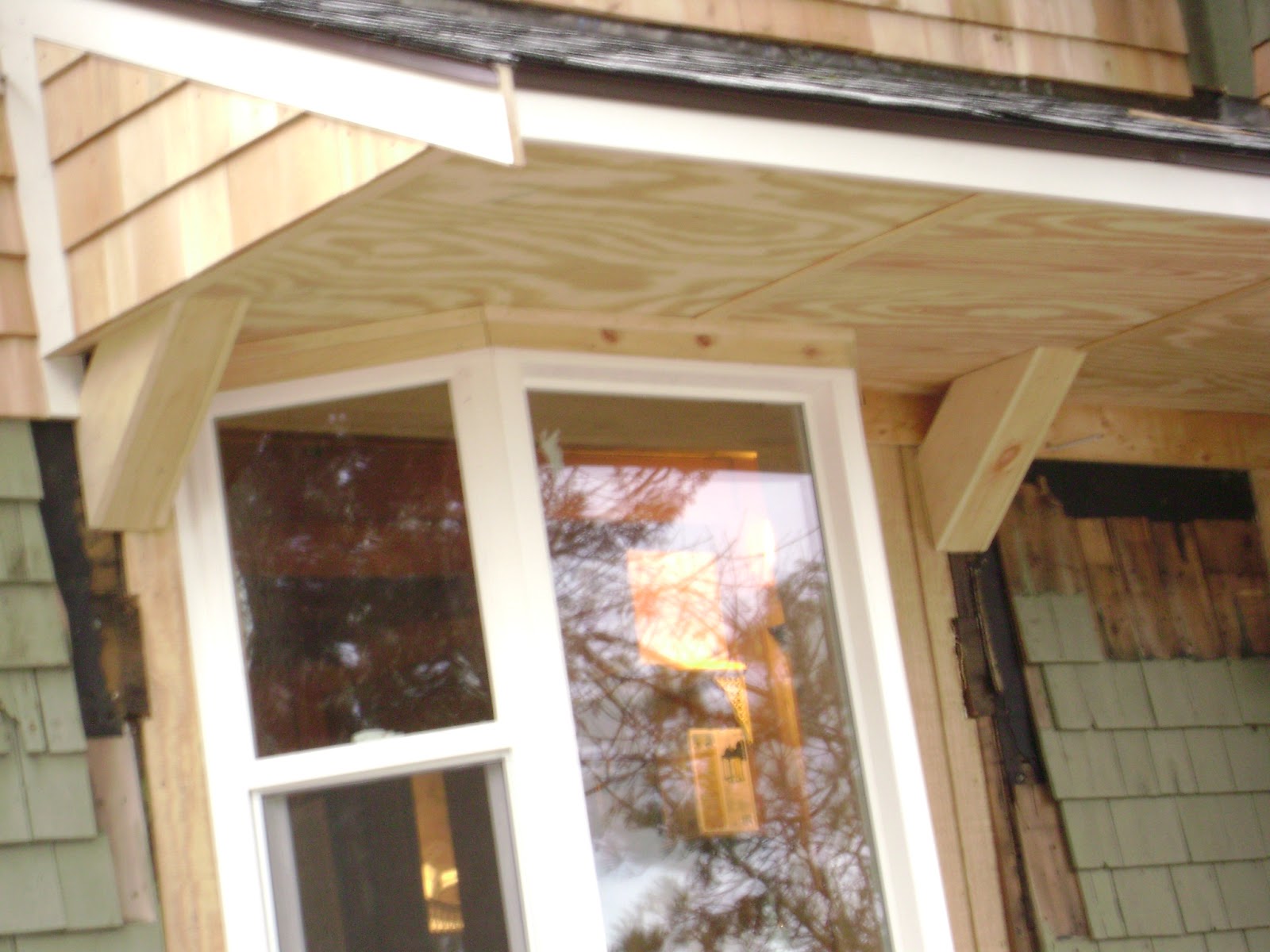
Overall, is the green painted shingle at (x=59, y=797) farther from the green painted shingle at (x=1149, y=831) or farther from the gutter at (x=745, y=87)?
the green painted shingle at (x=1149, y=831)

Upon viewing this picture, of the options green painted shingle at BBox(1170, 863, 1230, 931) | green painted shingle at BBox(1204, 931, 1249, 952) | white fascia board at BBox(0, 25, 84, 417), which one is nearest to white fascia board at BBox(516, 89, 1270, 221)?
white fascia board at BBox(0, 25, 84, 417)

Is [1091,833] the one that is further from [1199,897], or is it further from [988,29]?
[988,29]

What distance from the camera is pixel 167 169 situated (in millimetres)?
2547

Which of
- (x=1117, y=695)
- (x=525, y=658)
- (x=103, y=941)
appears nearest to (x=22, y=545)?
(x=103, y=941)

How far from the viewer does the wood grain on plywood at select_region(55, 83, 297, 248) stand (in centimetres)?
239

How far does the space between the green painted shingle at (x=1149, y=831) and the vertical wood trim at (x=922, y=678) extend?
50 cm

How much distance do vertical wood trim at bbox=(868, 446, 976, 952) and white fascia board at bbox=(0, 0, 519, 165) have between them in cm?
192

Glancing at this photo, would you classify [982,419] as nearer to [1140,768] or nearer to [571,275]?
[1140,768]

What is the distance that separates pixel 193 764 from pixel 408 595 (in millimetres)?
480

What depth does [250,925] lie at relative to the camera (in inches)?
105

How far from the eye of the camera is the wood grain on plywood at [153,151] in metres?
2.39

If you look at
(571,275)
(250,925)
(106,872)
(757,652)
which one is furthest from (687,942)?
(571,275)

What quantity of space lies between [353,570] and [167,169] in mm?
775

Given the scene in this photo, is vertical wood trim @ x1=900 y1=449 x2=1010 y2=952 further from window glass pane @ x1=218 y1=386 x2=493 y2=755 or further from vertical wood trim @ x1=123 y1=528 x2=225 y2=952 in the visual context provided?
vertical wood trim @ x1=123 y1=528 x2=225 y2=952
